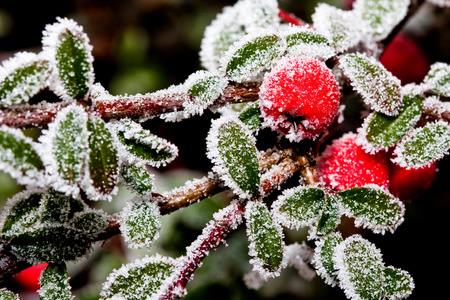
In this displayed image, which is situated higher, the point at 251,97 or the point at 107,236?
the point at 251,97

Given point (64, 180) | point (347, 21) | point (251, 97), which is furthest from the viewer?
point (347, 21)

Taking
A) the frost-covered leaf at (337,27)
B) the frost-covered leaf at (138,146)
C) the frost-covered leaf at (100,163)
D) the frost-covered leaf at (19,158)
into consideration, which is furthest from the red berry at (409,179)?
the frost-covered leaf at (19,158)

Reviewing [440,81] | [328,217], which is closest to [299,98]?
[328,217]

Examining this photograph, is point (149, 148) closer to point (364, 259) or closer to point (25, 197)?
point (25, 197)

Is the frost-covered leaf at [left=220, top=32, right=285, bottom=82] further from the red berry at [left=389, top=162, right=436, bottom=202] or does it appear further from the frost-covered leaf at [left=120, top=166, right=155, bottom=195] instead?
the red berry at [left=389, top=162, right=436, bottom=202]

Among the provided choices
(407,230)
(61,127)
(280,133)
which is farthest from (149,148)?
(407,230)

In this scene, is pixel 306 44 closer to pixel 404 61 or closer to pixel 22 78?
pixel 22 78
